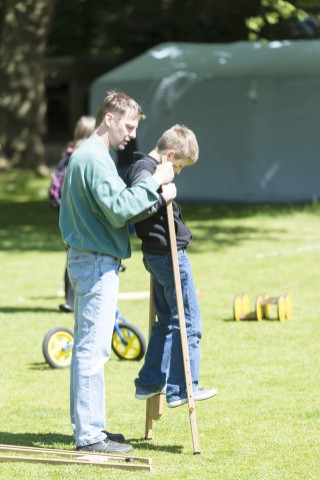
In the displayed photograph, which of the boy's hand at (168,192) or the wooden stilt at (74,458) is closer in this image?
the wooden stilt at (74,458)

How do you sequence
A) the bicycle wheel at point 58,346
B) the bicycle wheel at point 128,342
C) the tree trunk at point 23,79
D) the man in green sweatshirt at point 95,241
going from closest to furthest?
the man in green sweatshirt at point 95,241
the bicycle wheel at point 58,346
the bicycle wheel at point 128,342
the tree trunk at point 23,79

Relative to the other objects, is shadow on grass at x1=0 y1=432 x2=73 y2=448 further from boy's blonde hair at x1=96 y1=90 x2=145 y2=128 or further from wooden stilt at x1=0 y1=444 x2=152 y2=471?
boy's blonde hair at x1=96 y1=90 x2=145 y2=128

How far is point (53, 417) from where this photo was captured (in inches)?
307

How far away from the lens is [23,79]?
2883 centimetres

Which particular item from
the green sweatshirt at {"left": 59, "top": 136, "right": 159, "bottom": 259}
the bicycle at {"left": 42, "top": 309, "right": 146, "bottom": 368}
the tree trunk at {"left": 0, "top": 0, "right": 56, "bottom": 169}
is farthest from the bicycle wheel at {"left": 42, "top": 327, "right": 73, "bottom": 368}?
the tree trunk at {"left": 0, "top": 0, "right": 56, "bottom": 169}

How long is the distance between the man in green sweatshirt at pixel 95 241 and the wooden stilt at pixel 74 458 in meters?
0.11

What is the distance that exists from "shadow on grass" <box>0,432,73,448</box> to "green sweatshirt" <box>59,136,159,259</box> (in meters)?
1.35

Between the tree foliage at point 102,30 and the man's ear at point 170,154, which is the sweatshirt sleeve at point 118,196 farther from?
the tree foliage at point 102,30

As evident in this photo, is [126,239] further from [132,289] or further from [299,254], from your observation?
[299,254]

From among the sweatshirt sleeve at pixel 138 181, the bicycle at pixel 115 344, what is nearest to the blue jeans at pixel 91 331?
the sweatshirt sleeve at pixel 138 181

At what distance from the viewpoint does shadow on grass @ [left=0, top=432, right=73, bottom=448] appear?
274 inches

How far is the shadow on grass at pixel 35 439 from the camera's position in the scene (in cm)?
697

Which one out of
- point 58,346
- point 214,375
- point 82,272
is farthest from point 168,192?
point 58,346

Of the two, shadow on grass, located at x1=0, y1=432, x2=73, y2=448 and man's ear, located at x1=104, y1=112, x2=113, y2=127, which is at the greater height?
man's ear, located at x1=104, y1=112, x2=113, y2=127
